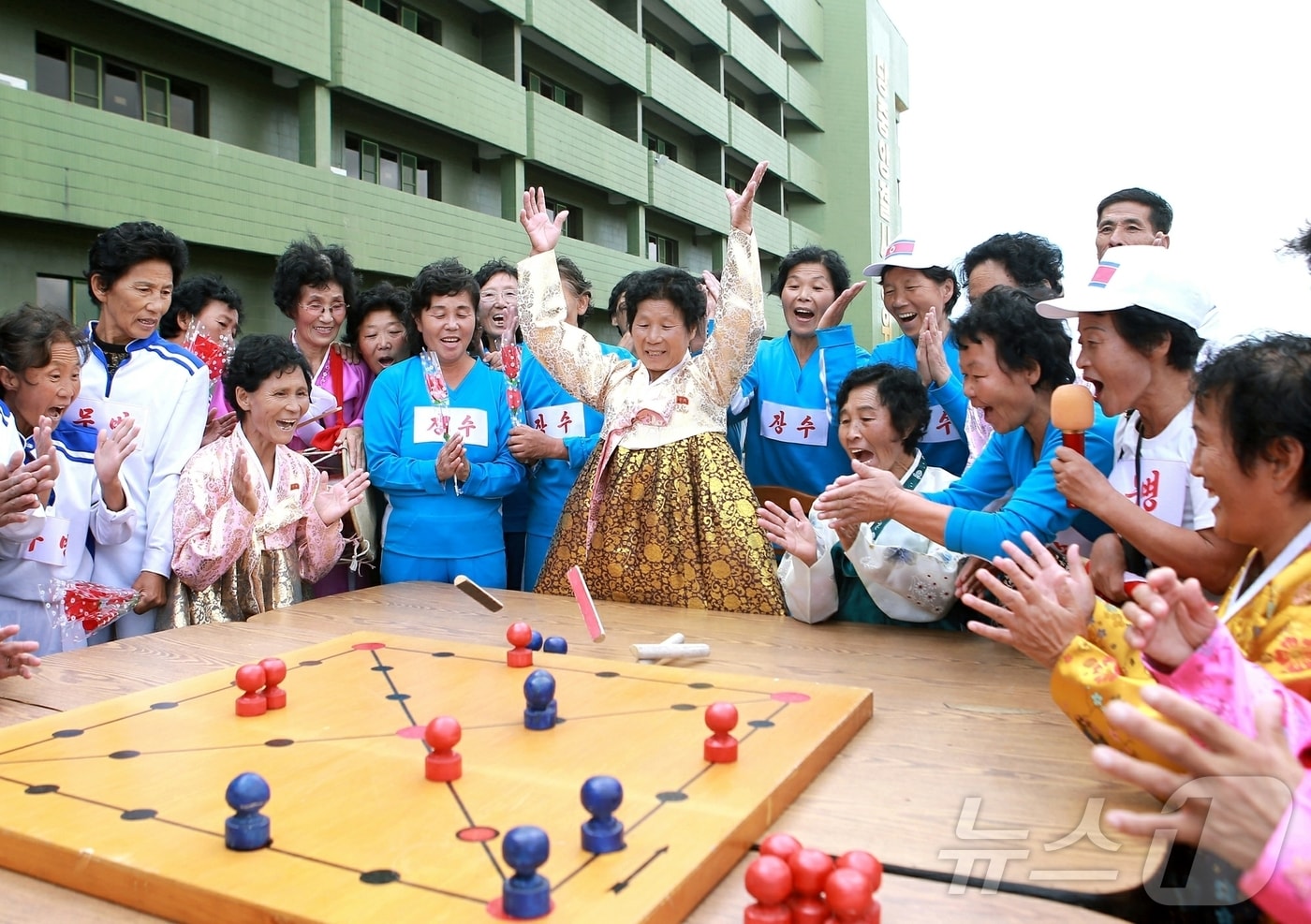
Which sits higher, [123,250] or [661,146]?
[661,146]

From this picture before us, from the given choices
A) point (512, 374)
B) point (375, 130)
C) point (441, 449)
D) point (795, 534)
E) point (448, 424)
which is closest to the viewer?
point (795, 534)

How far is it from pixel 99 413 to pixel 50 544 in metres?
0.50

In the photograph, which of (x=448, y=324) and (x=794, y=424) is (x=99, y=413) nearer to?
(x=448, y=324)

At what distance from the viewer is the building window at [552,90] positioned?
13.3 metres

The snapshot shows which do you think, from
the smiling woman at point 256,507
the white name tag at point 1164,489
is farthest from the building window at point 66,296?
the white name tag at point 1164,489

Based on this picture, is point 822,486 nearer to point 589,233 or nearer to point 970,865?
point 970,865

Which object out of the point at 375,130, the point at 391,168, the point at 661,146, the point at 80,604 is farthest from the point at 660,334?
the point at 661,146

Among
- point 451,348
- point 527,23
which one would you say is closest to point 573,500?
point 451,348

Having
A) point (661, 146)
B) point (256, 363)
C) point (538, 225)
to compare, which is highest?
point (661, 146)

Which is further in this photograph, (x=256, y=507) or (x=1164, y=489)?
(x=256, y=507)

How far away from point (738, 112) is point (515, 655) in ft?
57.4

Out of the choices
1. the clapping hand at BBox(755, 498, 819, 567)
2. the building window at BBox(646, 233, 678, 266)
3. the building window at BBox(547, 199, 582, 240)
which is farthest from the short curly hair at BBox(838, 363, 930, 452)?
the building window at BBox(646, 233, 678, 266)

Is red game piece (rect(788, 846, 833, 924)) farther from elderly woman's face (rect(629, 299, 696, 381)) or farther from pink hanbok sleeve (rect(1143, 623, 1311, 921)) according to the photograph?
elderly woman's face (rect(629, 299, 696, 381))

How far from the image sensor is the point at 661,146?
1686cm
